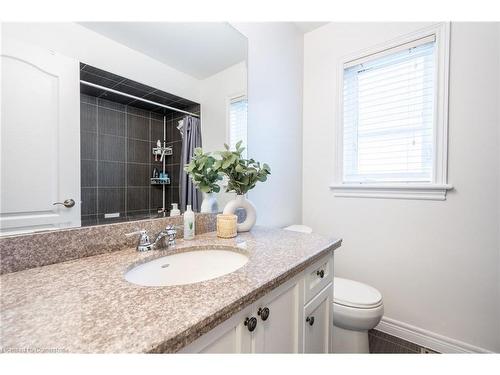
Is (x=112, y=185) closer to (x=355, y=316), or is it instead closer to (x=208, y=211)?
(x=208, y=211)

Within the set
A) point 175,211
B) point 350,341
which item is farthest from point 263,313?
point 350,341

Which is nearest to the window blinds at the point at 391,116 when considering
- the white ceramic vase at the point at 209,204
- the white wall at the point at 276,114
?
the white wall at the point at 276,114

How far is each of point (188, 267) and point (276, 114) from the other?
1288 mm

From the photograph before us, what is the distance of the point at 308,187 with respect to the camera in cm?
201

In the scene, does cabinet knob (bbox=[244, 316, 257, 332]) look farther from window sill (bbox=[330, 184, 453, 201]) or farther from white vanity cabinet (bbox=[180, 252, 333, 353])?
window sill (bbox=[330, 184, 453, 201])

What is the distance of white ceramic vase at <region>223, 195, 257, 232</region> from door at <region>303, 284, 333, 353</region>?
48 centimetres

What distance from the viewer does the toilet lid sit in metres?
1.26

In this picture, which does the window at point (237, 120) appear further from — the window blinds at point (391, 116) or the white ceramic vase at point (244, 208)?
the window blinds at point (391, 116)

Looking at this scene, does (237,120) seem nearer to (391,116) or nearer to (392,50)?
(391,116)

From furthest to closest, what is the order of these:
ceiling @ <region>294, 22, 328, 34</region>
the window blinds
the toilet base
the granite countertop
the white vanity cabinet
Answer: ceiling @ <region>294, 22, 328, 34</region> < the window blinds < the toilet base < the white vanity cabinet < the granite countertop

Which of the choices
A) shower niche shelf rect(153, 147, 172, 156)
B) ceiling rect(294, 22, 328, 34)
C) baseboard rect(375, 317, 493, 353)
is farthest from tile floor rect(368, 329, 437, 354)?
ceiling rect(294, 22, 328, 34)

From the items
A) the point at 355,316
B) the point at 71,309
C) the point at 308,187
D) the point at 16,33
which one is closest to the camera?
the point at 71,309

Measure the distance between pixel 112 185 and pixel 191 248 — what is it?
39 centimetres
